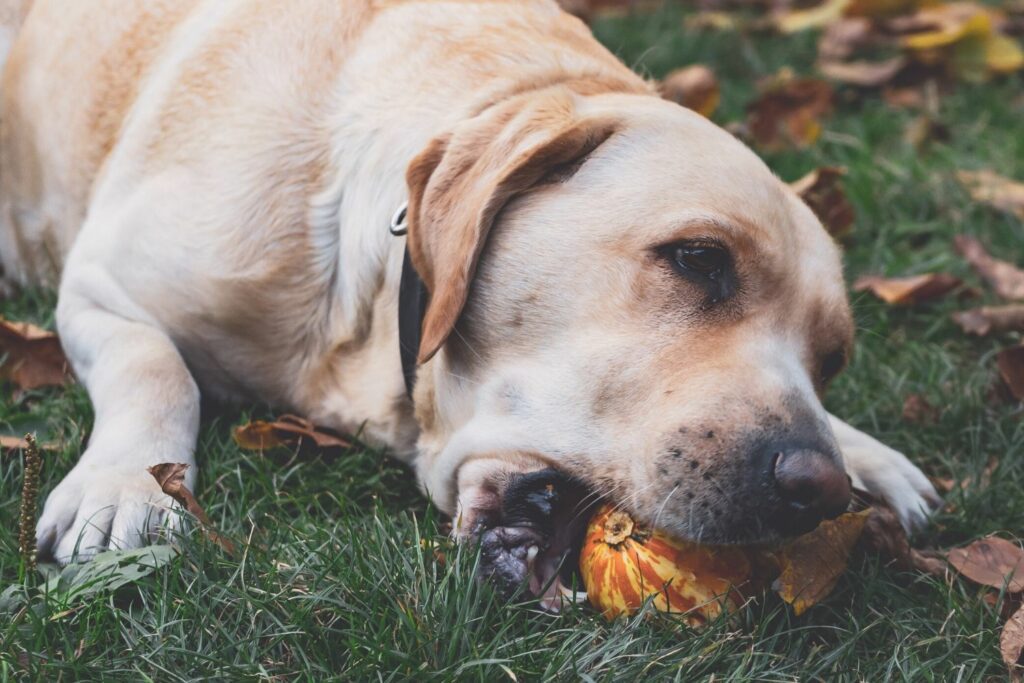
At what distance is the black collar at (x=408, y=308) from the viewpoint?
2.64 meters

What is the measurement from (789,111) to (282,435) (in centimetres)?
337

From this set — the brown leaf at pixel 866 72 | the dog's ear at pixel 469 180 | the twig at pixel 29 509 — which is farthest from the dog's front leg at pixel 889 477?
the brown leaf at pixel 866 72

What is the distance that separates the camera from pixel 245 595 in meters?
2.18

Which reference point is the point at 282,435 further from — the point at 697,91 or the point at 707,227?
the point at 697,91

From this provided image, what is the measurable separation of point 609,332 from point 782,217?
19.4 inches

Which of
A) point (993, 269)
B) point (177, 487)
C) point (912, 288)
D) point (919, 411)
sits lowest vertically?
point (993, 269)

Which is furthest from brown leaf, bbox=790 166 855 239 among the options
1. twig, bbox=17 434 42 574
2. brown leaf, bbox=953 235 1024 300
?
twig, bbox=17 434 42 574

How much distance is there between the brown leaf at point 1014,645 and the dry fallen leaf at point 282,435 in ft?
4.93

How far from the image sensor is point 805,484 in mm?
2164

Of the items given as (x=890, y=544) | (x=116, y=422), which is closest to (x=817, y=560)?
(x=890, y=544)

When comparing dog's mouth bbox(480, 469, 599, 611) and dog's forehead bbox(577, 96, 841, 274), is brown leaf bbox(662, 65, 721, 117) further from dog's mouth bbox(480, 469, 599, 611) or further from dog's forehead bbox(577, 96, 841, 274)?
dog's mouth bbox(480, 469, 599, 611)

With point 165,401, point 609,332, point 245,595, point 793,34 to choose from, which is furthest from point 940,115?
point 245,595

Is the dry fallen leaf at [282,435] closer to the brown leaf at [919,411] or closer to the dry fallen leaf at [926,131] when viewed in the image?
the brown leaf at [919,411]

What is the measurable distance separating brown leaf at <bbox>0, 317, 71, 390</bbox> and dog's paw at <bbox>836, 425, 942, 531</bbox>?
6.75ft
